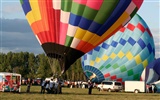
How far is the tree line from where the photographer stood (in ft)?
267

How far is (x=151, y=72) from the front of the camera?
40.9m

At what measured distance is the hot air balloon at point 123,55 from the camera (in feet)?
121

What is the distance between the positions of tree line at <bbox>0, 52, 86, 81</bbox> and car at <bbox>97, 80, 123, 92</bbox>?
41.4 meters

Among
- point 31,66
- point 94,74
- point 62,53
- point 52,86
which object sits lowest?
point 52,86


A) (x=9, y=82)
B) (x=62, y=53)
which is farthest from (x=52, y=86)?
(x=62, y=53)

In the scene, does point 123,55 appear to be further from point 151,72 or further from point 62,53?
point 62,53

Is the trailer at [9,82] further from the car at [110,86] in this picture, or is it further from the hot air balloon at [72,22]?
the car at [110,86]

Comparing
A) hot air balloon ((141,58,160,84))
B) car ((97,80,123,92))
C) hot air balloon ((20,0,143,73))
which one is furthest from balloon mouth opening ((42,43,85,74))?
hot air balloon ((141,58,160,84))

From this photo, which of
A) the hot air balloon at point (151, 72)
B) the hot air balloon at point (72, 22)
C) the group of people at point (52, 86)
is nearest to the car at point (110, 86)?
the hot air balloon at point (151, 72)

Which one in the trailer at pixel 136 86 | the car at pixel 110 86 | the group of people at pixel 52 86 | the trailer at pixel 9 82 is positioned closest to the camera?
the group of people at pixel 52 86

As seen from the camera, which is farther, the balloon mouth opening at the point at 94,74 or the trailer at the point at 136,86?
the balloon mouth opening at the point at 94,74

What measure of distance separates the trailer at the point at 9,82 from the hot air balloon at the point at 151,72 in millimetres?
16545

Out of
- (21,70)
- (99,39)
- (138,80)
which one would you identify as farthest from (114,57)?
(21,70)

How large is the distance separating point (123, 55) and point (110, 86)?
313cm
